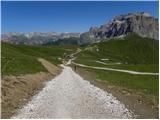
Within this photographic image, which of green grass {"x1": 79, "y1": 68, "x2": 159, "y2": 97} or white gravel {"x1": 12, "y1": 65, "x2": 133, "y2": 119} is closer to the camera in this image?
white gravel {"x1": 12, "y1": 65, "x2": 133, "y2": 119}

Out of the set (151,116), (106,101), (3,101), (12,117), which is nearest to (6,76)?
(3,101)

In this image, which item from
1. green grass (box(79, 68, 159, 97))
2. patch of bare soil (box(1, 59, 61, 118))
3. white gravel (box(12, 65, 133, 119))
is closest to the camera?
white gravel (box(12, 65, 133, 119))

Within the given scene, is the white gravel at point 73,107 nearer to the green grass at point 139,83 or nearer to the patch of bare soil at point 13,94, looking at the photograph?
the patch of bare soil at point 13,94

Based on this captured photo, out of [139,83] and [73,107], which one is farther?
[139,83]

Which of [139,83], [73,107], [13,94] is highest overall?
[73,107]

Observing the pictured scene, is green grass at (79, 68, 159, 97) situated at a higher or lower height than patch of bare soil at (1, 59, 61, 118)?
lower

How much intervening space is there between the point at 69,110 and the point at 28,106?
4.69 metres

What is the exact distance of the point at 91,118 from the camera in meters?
27.1

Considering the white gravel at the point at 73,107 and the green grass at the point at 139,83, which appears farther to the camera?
the green grass at the point at 139,83

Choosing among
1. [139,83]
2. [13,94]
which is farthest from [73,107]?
[139,83]

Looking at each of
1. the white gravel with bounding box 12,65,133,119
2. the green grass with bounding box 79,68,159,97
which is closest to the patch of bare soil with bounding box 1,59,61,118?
the white gravel with bounding box 12,65,133,119

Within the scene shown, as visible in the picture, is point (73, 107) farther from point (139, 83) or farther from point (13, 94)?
point (139, 83)

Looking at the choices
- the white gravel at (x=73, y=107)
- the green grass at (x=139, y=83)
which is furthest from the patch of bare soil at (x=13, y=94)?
the green grass at (x=139, y=83)

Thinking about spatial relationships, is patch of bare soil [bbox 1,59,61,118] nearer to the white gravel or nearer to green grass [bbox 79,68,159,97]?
the white gravel
